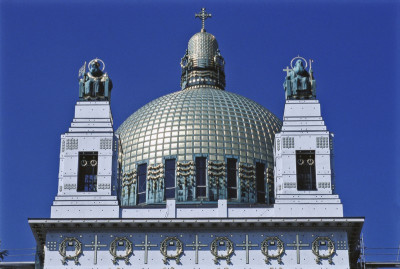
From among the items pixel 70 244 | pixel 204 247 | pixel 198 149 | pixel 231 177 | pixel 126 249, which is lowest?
pixel 126 249

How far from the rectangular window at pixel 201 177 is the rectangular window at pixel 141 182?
3069 mm

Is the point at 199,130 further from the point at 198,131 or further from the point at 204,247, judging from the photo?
the point at 204,247

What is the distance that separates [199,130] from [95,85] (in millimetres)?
8307

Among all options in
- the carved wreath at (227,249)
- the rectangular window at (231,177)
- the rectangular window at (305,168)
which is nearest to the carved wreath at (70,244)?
the carved wreath at (227,249)

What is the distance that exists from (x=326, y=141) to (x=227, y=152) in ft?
26.5

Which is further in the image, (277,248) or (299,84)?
(299,84)

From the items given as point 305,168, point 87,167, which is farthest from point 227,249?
point 87,167

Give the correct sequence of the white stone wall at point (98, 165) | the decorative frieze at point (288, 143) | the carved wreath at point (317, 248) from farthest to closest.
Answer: the decorative frieze at point (288, 143), the white stone wall at point (98, 165), the carved wreath at point (317, 248)

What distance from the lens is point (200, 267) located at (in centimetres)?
6894

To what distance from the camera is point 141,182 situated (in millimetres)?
79125

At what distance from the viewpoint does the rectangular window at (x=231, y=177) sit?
77.7 meters

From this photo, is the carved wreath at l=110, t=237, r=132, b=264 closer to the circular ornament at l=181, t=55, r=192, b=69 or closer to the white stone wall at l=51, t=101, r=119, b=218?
the white stone wall at l=51, t=101, r=119, b=218

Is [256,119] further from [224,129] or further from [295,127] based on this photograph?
[295,127]

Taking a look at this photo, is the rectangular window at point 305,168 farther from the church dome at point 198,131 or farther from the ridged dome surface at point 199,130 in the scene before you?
the ridged dome surface at point 199,130
